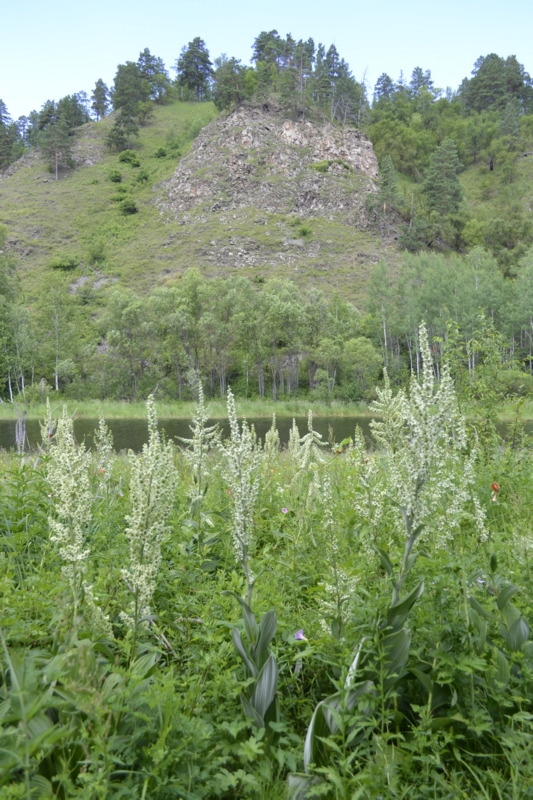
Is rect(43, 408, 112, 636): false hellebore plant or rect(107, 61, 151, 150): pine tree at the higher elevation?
rect(107, 61, 151, 150): pine tree

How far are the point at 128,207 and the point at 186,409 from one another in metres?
68.3

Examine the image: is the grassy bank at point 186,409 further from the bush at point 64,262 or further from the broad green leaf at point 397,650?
the broad green leaf at point 397,650

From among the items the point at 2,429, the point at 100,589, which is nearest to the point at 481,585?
the point at 100,589

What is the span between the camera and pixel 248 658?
9.44 ft

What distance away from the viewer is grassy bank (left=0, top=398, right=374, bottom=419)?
46656 millimetres

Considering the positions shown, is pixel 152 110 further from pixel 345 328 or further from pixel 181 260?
pixel 345 328

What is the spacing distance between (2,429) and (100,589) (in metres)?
37.4

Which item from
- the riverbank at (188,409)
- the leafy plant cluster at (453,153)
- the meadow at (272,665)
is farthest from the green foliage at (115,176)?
the meadow at (272,665)

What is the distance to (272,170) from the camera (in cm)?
10031

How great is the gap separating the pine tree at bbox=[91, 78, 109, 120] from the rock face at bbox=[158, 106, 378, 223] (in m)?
65.9

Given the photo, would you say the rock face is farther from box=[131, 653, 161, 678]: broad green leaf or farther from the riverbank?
box=[131, 653, 161, 678]: broad green leaf

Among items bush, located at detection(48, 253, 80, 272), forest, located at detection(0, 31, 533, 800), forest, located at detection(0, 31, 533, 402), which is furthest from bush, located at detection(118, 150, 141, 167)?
forest, located at detection(0, 31, 533, 800)

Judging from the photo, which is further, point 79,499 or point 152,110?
point 152,110

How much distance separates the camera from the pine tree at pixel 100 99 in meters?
152
